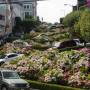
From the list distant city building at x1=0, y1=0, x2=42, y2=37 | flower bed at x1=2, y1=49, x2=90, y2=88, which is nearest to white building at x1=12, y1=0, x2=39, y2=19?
distant city building at x1=0, y1=0, x2=42, y2=37

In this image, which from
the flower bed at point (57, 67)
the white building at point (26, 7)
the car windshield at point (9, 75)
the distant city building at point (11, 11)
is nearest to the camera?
the car windshield at point (9, 75)

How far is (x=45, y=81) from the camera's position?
36.3 metres

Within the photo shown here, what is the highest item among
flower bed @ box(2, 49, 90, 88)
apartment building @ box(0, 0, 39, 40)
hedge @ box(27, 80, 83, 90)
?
apartment building @ box(0, 0, 39, 40)

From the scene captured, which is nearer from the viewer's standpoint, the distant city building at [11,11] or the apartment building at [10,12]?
the apartment building at [10,12]

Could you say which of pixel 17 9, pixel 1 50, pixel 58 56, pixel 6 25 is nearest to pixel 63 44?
pixel 1 50

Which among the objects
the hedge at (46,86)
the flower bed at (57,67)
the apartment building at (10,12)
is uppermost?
the apartment building at (10,12)

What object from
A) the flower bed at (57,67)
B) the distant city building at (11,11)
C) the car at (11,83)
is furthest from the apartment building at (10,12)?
the car at (11,83)

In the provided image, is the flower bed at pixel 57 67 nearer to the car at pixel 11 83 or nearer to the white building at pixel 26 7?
the car at pixel 11 83

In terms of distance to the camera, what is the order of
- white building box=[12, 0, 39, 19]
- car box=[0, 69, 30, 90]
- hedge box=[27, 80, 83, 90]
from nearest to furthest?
car box=[0, 69, 30, 90] < hedge box=[27, 80, 83, 90] < white building box=[12, 0, 39, 19]

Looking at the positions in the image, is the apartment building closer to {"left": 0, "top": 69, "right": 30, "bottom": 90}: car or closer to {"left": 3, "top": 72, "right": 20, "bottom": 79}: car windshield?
{"left": 3, "top": 72, "right": 20, "bottom": 79}: car windshield

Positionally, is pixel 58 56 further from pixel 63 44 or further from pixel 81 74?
pixel 63 44

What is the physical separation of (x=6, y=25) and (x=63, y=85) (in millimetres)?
69098

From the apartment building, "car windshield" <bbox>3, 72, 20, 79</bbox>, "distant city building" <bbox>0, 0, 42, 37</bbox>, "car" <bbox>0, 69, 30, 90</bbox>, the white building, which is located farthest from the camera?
the white building

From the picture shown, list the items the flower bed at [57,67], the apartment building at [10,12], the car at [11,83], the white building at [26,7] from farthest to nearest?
1. the white building at [26,7]
2. the apartment building at [10,12]
3. the flower bed at [57,67]
4. the car at [11,83]
